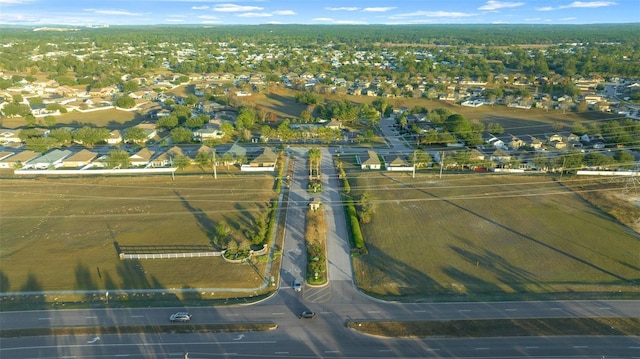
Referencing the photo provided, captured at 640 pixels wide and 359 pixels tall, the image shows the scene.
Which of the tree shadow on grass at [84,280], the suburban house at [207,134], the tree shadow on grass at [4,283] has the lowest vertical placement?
the tree shadow on grass at [4,283]

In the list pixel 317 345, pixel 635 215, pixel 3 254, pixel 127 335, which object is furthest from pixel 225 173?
pixel 635 215

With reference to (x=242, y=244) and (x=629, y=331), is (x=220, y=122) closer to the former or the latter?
(x=242, y=244)

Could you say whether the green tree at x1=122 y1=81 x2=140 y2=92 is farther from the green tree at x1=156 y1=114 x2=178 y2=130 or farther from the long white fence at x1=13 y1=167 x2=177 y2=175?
the long white fence at x1=13 y1=167 x2=177 y2=175

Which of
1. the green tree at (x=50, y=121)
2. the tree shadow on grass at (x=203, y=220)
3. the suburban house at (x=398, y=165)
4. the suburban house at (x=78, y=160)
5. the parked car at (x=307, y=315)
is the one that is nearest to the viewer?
the parked car at (x=307, y=315)

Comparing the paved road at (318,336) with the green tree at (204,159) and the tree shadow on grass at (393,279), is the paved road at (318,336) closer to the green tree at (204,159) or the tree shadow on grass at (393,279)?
the tree shadow on grass at (393,279)

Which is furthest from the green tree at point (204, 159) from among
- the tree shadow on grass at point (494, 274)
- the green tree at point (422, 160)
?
the tree shadow on grass at point (494, 274)

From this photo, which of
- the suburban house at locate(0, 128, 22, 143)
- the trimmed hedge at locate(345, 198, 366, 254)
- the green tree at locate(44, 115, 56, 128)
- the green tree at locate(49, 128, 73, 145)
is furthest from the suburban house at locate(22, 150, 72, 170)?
the trimmed hedge at locate(345, 198, 366, 254)
